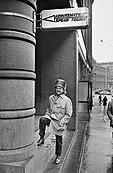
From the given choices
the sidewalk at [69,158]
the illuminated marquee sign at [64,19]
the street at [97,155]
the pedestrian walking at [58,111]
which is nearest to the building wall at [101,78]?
the street at [97,155]

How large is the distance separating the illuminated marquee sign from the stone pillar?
1.66m

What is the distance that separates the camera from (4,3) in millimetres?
3471

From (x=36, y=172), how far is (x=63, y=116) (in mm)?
1256

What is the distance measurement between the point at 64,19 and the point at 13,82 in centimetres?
275

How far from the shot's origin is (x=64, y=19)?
215 inches

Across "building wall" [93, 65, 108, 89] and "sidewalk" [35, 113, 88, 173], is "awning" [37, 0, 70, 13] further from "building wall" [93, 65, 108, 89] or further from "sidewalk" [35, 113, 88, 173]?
"building wall" [93, 65, 108, 89]

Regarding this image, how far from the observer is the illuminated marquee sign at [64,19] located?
5.25 m

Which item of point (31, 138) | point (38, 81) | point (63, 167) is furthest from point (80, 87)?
point (31, 138)

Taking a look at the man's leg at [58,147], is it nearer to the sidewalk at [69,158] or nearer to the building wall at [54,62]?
the sidewalk at [69,158]

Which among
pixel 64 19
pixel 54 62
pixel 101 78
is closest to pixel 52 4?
pixel 54 62

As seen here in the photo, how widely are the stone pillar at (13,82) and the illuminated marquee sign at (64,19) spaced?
65.3 inches

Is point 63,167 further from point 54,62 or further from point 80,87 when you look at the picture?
point 80,87

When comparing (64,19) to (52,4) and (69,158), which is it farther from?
(69,158)

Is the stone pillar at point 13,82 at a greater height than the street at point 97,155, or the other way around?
the stone pillar at point 13,82
